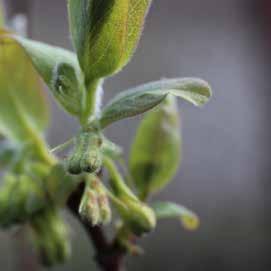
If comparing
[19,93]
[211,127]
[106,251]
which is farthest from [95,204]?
[211,127]

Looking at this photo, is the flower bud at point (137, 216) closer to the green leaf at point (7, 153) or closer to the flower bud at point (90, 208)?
the flower bud at point (90, 208)

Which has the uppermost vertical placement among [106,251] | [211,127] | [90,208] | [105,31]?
[105,31]

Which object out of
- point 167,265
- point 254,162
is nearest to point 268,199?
point 254,162

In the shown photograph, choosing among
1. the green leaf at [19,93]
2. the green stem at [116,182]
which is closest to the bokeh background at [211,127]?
the green leaf at [19,93]

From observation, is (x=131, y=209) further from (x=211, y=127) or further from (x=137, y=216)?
(x=211, y=127)

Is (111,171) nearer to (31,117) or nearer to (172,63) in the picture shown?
(31,117)
